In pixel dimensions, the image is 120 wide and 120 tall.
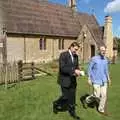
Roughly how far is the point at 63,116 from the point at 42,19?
31.7 metres

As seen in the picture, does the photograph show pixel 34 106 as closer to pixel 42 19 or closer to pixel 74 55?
pixel 74 55

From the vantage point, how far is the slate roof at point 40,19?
3572 centimetres

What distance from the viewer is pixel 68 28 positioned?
4447cm

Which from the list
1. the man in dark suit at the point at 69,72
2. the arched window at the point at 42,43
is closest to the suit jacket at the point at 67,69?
the man in dark suit at the point at 69,72

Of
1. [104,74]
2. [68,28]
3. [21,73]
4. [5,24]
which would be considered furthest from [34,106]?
[68,28]

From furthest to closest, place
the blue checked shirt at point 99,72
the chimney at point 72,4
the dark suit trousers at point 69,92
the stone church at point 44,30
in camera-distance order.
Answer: the chimney at point 72,4
the stone church at point 44,30
the blue checked shirt at point 99,72
the dark suit trousers at point 69,92

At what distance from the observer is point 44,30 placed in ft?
129

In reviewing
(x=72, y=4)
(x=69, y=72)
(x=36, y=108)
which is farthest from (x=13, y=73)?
(x=72, y=4)

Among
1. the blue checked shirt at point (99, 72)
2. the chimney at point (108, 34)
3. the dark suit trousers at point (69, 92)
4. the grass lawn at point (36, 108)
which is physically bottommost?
the grass lawn at point (36, 108)

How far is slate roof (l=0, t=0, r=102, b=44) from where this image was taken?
1406 inches

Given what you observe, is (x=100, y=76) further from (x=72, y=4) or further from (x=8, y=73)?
(x=72, y=4)

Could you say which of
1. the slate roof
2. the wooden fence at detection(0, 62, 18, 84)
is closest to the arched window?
the slate roof

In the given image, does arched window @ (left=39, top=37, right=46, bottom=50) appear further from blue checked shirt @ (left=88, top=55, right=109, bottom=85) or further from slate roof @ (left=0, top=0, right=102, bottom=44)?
blue checked shirt @ (left=88, top=55, right=109, bottom=85)

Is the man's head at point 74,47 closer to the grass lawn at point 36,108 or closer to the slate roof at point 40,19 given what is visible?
the grass lawn at point 36,108
